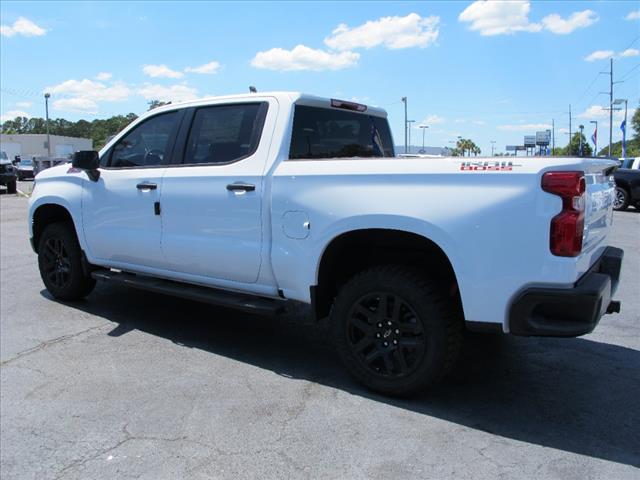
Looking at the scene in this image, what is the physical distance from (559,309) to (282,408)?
1802 mm

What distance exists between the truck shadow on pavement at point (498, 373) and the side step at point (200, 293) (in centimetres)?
48

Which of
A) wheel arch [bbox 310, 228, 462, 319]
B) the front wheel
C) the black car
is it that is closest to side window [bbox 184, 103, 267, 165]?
wheel arch [bbox 310, 228, 462, 319]

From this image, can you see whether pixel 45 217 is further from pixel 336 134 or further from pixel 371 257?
pixel 371 257

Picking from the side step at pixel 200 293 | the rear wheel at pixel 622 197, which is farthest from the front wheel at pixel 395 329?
the rear wheel at pixel 622 197

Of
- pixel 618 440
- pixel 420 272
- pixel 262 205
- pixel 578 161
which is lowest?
pixel 618 440

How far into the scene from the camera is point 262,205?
13.4 ft

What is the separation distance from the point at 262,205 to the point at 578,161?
6.92ft

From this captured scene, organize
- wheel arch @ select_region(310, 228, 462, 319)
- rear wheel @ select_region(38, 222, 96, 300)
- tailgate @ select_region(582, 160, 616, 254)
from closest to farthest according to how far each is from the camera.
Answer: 1. tailgate @ select_region(582, 160, 616, 254)
2. wheel arch @ select_region(310, 228, 462, 319)
3. rear wheel @ select_region(38, 222, 96, 300)

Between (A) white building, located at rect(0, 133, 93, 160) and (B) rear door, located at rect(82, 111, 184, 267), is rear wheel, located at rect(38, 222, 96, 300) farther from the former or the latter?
(A) white building, located at rect(0, 133, 93, 160)

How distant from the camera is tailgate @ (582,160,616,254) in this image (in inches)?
127

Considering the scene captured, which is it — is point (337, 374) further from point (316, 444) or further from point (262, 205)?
point (262, 205)

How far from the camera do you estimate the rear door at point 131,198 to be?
4.92 metres

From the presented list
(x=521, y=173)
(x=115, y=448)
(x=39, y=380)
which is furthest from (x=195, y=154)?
(x=521, y=173)

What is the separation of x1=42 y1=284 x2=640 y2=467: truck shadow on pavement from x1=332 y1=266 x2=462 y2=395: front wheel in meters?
0.20
